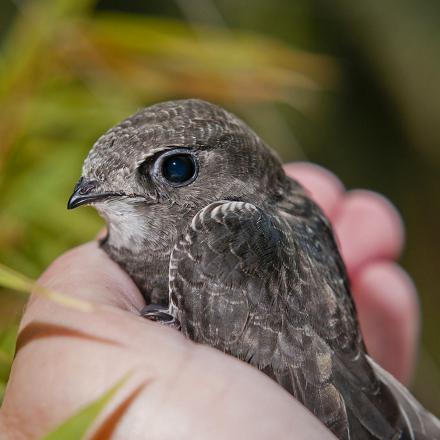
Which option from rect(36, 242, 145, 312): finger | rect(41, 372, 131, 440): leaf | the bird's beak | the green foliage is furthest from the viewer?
the green foliage

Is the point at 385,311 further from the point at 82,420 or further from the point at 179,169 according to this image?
the point at 82,420

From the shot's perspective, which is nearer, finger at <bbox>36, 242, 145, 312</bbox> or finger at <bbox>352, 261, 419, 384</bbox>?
finger at <bbox>36, 242, 145, 312</bbox>

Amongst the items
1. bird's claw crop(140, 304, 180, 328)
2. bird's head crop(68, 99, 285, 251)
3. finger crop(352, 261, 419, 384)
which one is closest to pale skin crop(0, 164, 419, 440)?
bird's claw crop(140, 304, 180, 328)

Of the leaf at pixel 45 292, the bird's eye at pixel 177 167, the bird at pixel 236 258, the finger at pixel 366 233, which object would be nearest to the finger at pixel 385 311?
the finger at pixel 366 233

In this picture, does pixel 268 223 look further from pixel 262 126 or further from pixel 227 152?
pixel 262 126

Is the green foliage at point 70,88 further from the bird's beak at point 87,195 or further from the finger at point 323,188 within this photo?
the bird's beak at point 87,195

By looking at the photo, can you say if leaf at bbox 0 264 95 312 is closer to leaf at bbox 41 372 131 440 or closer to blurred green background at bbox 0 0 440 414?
leaf at bbox 41 372 131 440

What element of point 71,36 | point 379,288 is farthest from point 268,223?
point 71,36

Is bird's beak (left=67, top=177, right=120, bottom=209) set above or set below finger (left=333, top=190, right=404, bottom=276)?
below
